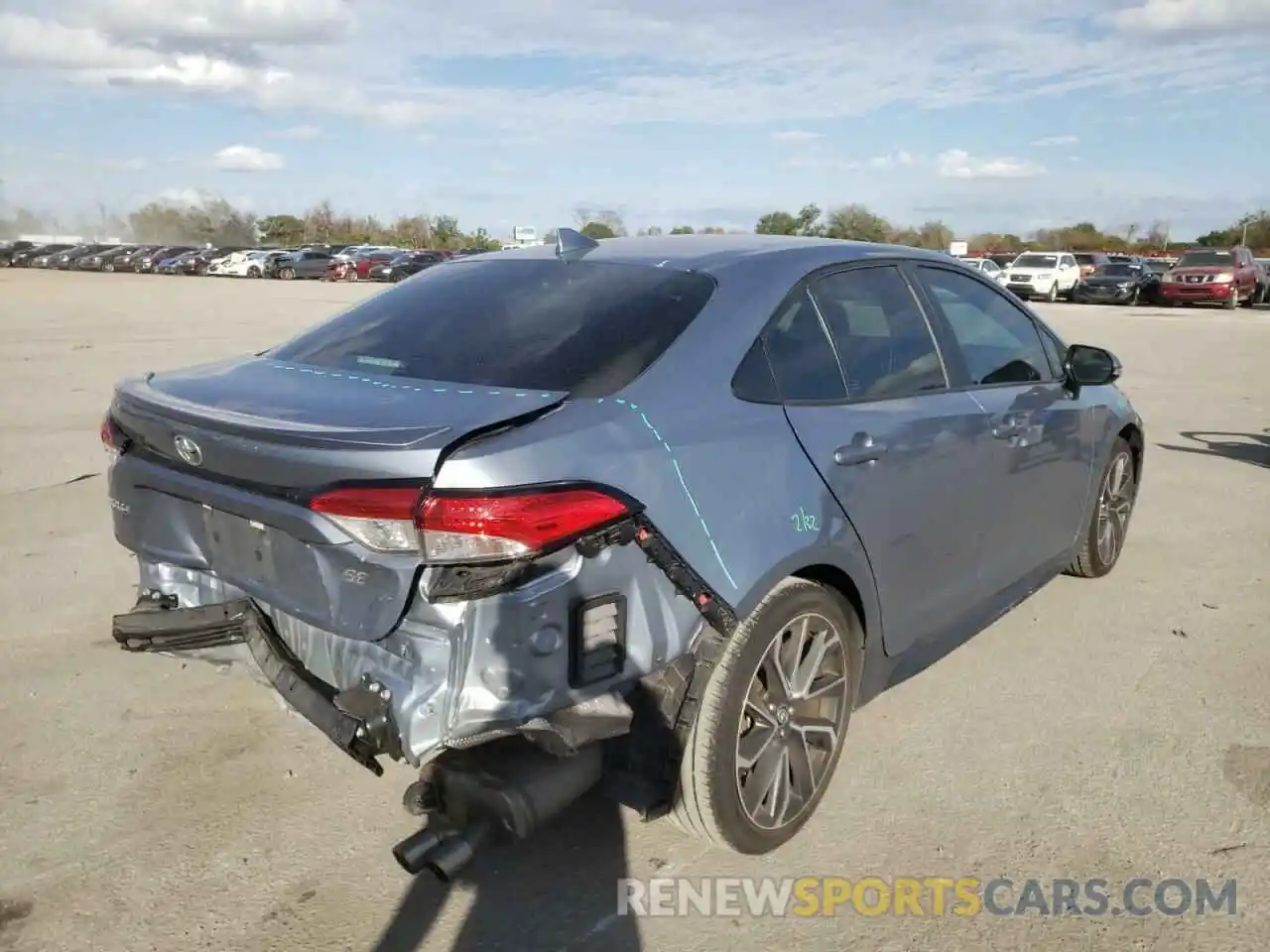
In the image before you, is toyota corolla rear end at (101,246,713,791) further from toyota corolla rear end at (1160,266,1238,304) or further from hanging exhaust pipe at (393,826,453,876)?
toyota corolla rear end at (1160,266,1238,304)

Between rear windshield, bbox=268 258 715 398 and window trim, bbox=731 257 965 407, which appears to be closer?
rear windshield, bbox=268 258 715 398

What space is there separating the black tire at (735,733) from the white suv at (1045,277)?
32.5 meters

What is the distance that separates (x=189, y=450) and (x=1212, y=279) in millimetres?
32911

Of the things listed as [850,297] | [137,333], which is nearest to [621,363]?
[850,297]

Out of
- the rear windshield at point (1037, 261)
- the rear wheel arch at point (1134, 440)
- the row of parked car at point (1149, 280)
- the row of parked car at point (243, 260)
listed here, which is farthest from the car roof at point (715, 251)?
the row of parked car at point (243, 260)

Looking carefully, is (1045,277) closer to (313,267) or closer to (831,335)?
(313,267)

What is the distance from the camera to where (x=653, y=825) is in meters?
3.15

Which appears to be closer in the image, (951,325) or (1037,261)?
(951,325)

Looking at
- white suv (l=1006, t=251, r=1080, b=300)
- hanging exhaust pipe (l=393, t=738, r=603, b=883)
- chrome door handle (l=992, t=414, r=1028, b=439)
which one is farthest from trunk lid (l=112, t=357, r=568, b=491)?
white suv (l=1006, t=251, r=1080, b=300)

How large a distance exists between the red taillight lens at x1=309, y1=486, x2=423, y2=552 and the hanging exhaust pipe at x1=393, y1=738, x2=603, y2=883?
0.53 m

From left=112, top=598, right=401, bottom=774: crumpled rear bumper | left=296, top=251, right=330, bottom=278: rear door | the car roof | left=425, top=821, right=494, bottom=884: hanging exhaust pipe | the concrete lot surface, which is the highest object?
left=296, top=251, right=330, bottom=278: rear door

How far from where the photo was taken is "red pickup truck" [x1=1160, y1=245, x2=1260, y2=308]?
29859 mm

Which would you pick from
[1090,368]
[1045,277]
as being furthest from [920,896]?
[1045,277]

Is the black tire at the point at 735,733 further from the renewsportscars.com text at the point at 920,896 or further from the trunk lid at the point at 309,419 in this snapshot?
the trunk lid at the point at 309,419
